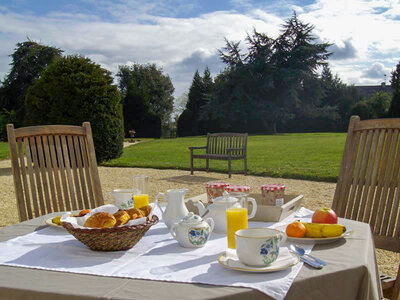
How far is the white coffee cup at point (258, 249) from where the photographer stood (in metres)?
1.29

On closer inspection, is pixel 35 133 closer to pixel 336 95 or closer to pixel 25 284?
pixel 25 284

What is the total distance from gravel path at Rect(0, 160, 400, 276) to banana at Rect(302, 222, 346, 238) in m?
4.22

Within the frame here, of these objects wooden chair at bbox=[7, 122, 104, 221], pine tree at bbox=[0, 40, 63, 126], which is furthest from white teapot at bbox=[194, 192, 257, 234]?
pine tree at bbox=[0, 40, 63, 126]

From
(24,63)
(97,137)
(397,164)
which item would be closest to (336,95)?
(24,63)

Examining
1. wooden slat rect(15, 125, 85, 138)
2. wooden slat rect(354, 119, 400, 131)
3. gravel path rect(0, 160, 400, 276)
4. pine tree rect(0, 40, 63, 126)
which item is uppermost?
pine tree rect(0, 40, 63, 126)

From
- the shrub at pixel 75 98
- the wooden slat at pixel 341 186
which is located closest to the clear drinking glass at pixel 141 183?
the wooden slat at pixel 341 186

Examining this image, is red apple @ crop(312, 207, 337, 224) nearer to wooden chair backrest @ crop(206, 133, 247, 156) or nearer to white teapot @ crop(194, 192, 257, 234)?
white teapot @ crop(194, 192, 257, 234)

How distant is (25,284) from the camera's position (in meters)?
1.22

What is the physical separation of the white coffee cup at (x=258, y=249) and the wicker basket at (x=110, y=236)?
1.22 ft

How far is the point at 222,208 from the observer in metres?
1.77

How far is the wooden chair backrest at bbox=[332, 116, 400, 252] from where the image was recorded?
230cm

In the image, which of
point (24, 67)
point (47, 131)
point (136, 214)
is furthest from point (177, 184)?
point (24, 67)

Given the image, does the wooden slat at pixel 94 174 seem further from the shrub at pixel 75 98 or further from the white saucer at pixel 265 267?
the shrub at pixel 75 98

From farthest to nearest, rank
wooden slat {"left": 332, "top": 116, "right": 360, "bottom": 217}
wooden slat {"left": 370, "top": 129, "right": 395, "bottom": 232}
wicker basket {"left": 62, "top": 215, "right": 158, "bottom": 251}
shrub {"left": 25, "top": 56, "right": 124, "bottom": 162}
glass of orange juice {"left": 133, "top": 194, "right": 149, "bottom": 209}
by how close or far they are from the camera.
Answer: shrub {"left": 25, "top": 56, "right": 124, "bottom": 162}, wooden slat {"left": 332, "top": 116, "right": 360, "bottom": 217}, wooden slat {"left": 370, "top": 129, "right": 395, "bottom": 232}, glass of orange juice {"left": 133, "top": 194, "right": 149, "bottom": 209}, wicker basket {"left": 62, "top": 215, "right": 158, "bottom": 251}
